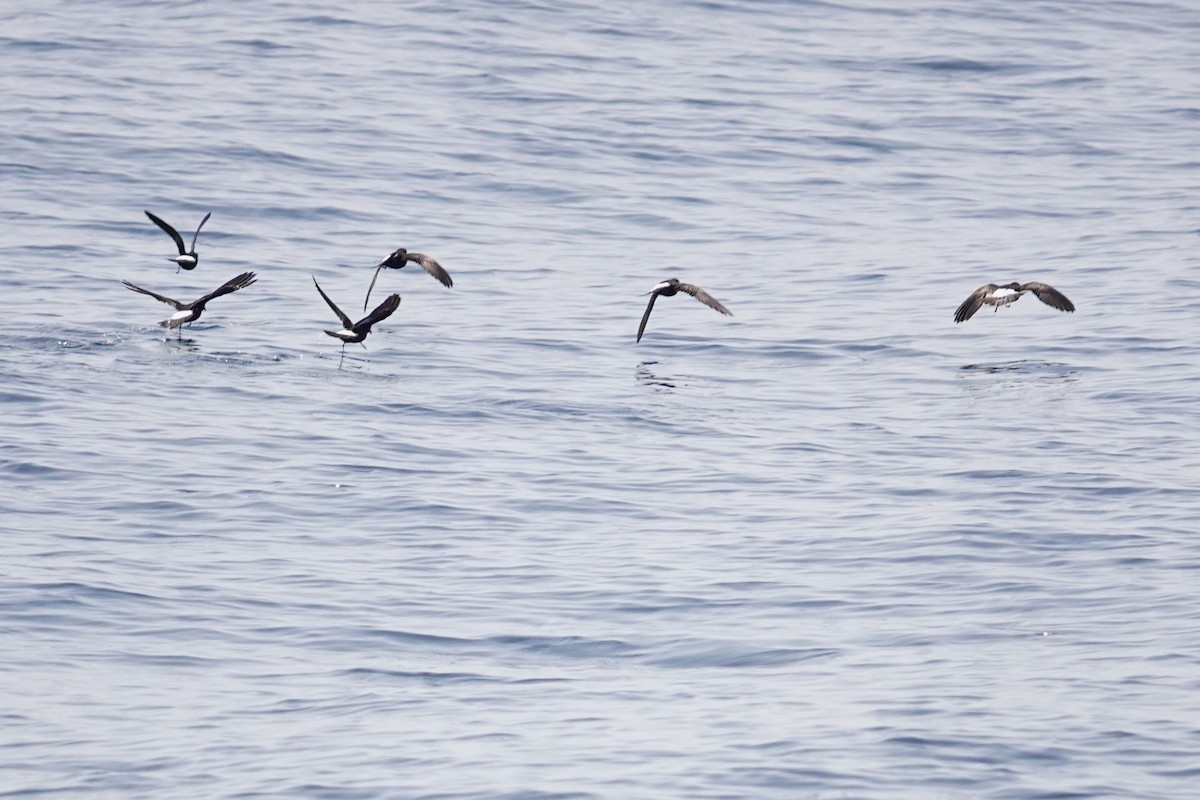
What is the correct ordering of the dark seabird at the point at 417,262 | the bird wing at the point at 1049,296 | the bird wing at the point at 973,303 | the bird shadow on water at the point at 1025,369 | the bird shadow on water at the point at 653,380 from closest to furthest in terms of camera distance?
the bird shadow on water at the point at 653,380 < the bird shadow on water at the point at 1025,369 < the bird wing at the point at 973,303 < the bird wing at the point at 1049,296 < the dark seabird at the point at 417,262

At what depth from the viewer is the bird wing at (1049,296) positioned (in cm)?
2133

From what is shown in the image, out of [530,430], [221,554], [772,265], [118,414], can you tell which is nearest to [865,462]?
[530,430]

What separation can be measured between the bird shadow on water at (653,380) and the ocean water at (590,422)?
16.9 inches

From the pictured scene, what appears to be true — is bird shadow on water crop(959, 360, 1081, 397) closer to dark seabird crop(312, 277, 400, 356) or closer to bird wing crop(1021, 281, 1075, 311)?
bird wing crop(1021, 281, 1075, 311)

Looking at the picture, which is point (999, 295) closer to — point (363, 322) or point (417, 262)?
point (417, 262)

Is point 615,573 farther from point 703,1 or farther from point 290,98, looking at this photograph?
point 703,1

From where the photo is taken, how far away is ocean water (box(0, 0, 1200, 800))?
10.7m

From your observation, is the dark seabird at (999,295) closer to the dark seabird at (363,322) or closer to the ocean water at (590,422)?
the ocean water at (590,422)

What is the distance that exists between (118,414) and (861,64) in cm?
2509

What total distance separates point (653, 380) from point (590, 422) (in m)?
2.02

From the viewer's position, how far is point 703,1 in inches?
1670

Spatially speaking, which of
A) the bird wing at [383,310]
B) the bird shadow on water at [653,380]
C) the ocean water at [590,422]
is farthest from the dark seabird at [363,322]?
the bird shadow on water at [653,380]

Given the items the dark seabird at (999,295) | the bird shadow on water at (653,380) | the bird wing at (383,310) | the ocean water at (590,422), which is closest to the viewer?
the ocean water at (590,422)

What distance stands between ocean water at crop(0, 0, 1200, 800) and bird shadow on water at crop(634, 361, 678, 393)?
0.43 metres
